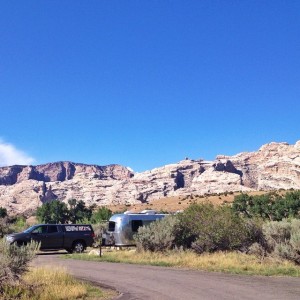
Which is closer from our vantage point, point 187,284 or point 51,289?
point 51,289

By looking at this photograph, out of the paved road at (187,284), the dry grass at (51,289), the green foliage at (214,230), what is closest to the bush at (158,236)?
the green foliage at (214,230)

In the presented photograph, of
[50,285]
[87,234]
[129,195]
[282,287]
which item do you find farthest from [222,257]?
[129,195]

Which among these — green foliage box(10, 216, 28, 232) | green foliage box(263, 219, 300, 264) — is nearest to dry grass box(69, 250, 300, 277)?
green foliage box(263, 219, 300, 264)

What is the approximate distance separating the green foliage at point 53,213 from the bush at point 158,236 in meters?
54.0

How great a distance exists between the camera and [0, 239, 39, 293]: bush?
31.5 feet

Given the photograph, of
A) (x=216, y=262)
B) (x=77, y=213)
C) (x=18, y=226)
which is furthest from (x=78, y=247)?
(x=77, y=213)

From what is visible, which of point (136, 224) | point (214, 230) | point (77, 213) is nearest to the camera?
point (214, 230)

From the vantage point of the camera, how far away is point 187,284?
12172mm

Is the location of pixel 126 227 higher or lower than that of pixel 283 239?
higher

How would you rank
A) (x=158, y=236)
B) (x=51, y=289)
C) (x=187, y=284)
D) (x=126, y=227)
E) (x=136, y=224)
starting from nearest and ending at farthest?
(x=51, y=289) < (x=187, y=284) < (x=158, y=236) < (x=126, y=227) < (x=136, y=224)

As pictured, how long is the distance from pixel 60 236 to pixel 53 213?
5000 cm

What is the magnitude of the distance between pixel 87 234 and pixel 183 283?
15.9m

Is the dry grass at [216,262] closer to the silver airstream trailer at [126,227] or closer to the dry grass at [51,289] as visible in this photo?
the silver airstream trailer at [126,227]

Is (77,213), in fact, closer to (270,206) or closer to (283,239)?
(270,206)
